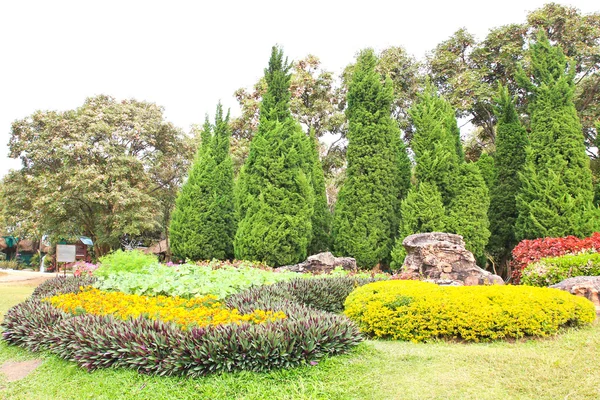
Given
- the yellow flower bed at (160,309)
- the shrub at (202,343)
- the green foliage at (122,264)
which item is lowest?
the shrub at (202,343)

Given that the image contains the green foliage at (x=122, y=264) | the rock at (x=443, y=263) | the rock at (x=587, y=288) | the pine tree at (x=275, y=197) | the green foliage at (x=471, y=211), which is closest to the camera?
the rock at (x=587, y=288)

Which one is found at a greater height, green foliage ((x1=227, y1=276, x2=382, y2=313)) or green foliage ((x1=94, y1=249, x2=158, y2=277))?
green foliage ((x1=94, y1=249, x2=158, y2=277))

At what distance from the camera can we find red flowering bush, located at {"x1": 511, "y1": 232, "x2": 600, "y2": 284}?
9219 mm

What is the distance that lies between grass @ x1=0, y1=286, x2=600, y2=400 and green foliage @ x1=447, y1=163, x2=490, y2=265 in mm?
6596

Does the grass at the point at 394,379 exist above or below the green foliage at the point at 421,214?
below

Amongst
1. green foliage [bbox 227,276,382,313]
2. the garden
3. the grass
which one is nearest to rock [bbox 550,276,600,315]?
the garden

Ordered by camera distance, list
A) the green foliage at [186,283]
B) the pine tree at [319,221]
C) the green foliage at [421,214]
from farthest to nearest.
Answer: the pine tree at [319,221]
the green foliage at [421,214]
the green foliage at [186,283]

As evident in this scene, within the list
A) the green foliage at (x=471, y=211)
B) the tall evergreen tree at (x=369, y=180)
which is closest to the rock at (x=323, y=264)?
the tall evergreen tree at (x=369, y=180)

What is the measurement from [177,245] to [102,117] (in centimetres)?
780

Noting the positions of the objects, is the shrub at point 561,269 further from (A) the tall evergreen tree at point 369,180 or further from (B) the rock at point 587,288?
(A) the tall evergreen tree at point 369,180

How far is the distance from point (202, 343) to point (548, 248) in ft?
28.8

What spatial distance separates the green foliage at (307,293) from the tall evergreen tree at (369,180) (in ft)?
13.6

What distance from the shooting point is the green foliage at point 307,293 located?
5.91m

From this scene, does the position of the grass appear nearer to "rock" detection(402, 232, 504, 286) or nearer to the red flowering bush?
"rock" detection(402, 232, 504, 286)
